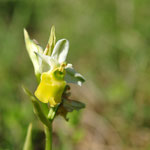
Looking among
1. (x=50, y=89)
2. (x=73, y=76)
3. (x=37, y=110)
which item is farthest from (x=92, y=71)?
(x=37, y=110)

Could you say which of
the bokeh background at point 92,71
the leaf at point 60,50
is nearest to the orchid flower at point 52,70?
the leaf at point 60,50

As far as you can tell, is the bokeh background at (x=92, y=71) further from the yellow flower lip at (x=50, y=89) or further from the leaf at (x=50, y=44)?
the leaf at (x=50, y=44)

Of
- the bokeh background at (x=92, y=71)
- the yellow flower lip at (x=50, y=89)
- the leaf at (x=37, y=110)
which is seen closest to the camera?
the leaf at (x=37, y=110)

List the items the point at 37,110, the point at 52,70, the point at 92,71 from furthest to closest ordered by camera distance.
→ the point at 92,71 < the point at 52,70 < the point at 37,110

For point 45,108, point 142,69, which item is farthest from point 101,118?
point 45,108

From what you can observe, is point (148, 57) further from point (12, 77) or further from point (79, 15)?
point (79, 15)

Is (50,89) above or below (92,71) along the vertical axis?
below

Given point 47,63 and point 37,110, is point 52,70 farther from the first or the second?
point 37,110
